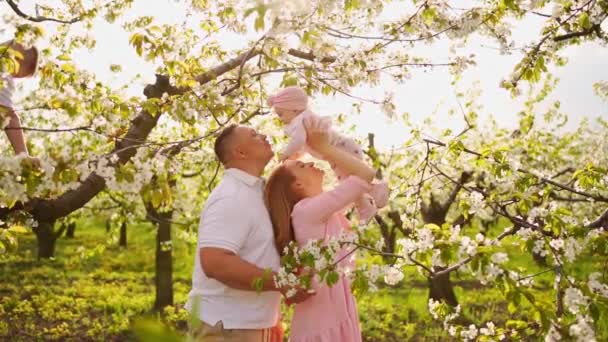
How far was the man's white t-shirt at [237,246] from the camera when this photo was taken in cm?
307

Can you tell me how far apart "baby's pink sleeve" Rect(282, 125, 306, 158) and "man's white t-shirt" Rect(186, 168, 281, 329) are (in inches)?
12.5

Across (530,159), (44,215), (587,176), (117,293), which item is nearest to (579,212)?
(530,159)

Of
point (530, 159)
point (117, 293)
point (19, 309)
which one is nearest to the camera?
point (19, 309)

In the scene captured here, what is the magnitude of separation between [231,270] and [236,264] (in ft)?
0.12

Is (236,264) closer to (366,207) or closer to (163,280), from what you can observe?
(366,207)

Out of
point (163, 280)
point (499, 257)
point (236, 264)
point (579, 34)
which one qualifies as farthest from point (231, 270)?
point (163, 280)

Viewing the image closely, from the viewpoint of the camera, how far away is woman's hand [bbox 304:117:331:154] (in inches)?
134

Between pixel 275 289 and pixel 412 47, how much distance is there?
99.6 inches

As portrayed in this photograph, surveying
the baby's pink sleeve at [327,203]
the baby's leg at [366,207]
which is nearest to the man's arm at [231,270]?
the baby's pink sleeve at [327,203]

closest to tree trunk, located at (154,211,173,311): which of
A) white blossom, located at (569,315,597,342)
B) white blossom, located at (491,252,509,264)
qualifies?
white blossom, located at (491,252,509,264)

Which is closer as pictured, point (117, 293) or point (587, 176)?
point (587, 176)

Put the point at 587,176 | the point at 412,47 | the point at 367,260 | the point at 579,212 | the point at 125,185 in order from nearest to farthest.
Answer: the point at 125,185 → the point at 367,260 → the point at 587,176 → the point at 412,47 → the point at 579,212

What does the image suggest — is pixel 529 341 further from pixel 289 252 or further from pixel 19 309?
pixel 19 309

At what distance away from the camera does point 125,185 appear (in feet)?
8.54
